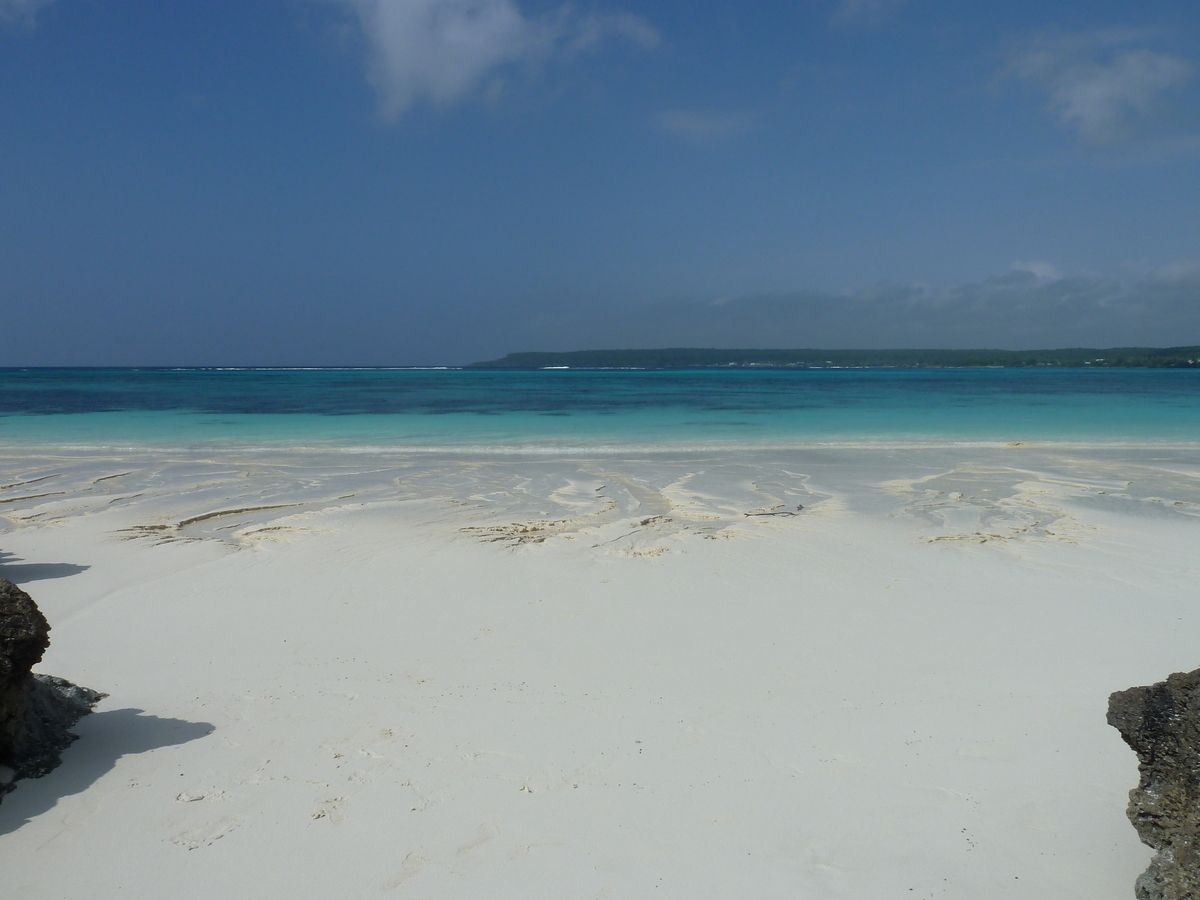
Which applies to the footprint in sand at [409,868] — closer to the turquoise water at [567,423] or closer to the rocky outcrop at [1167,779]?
the rocky outcrop at [1167,779]

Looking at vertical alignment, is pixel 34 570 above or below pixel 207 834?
above

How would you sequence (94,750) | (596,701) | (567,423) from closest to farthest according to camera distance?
(94,750), (596,701), (567,423)

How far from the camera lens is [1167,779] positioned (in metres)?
2.60

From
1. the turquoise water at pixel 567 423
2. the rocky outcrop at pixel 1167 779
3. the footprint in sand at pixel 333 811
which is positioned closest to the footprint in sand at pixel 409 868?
the footprint in sand at pixel 333 811

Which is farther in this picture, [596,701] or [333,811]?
[596,701]

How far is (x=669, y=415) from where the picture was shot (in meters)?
26.9

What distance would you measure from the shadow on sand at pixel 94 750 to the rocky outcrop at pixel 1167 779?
4.04m

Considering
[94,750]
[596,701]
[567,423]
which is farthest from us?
[567,423]

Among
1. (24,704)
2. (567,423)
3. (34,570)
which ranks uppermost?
(567,423)

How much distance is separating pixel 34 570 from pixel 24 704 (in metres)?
4.03

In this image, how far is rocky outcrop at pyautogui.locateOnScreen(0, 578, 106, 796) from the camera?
3215 millimetres

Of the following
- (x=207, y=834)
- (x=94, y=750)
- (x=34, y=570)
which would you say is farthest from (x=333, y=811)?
(x=34, y=570)

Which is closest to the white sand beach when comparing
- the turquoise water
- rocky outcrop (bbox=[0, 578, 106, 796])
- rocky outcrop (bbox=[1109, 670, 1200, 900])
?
rocky outcrop (bbox=[0, 578, 106, 796])

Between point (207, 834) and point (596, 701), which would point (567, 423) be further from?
point (207, 834)
